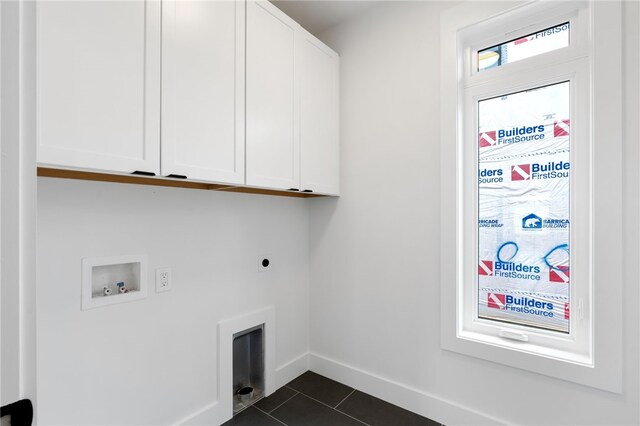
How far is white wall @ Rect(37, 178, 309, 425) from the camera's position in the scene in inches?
47.9

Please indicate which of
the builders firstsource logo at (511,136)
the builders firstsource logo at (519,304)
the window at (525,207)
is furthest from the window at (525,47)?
the builders firstsource logo at (519,304)

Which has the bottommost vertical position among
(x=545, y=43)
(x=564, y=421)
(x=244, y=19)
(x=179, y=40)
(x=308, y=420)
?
(x=308, y=420)

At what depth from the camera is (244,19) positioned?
1.56 meters

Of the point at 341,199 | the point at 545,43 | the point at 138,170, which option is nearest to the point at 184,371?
the point at 138,170

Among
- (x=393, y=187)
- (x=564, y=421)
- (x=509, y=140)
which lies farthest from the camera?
(x=393, y=187)

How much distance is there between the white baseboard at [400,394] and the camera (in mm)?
1705

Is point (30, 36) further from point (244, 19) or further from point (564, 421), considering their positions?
point (564, 421)

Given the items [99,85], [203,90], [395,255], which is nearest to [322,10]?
[203,90]

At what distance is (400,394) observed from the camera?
6.38 feet

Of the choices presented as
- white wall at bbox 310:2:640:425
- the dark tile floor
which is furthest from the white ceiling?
the dark tile floor

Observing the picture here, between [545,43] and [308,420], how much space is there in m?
2.44

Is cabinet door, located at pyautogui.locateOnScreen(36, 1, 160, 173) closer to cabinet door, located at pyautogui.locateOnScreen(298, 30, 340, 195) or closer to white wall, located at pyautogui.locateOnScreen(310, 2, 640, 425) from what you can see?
cabinet door, located at pyautogui.locateOnScreen(298, 30, 340, 195)

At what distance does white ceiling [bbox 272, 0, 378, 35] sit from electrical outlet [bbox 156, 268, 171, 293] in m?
1.83

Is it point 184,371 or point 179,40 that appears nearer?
point 179,40
